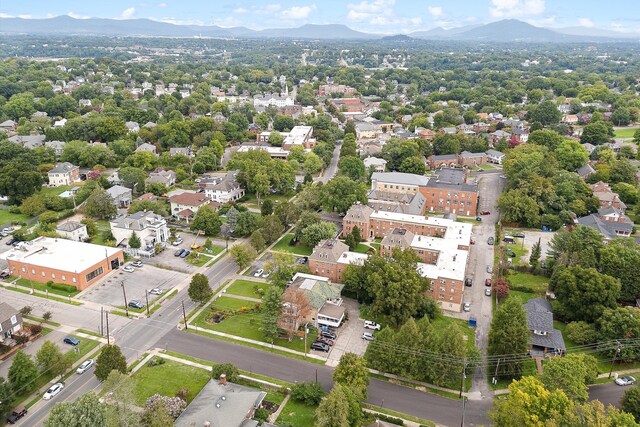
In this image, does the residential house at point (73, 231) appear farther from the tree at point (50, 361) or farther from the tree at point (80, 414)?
the tree at point (80, 414)

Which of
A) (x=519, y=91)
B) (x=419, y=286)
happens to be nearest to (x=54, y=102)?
(x=419, y=286)

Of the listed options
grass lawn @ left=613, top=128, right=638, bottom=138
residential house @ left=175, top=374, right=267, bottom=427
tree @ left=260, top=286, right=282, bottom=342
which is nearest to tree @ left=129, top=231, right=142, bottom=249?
tree @ left=260, top=286, right=282, bottom=342

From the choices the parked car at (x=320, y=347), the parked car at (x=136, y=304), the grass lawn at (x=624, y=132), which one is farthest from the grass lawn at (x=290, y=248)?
the grass lawn at (x=624, y=132)

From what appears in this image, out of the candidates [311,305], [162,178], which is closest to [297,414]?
[311,305]

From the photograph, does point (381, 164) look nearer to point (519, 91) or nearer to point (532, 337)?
point (532, 337)

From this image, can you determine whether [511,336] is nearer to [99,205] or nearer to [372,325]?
[372,325]

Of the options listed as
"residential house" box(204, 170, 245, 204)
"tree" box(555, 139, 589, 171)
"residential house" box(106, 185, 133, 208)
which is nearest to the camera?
"residential house" box(106, 185, 133, 208)

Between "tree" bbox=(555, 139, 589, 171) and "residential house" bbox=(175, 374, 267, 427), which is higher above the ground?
"tree" bbox=(555, 139, 589, 171)

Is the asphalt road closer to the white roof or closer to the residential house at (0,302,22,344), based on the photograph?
the residential house at (0,302,22,344)

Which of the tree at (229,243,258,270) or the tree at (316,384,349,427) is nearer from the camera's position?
the tree at (316,384,349,427)
